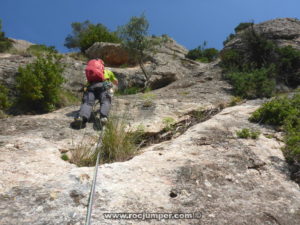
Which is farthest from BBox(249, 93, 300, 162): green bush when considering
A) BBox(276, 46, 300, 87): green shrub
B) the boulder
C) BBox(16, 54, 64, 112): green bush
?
the boulder

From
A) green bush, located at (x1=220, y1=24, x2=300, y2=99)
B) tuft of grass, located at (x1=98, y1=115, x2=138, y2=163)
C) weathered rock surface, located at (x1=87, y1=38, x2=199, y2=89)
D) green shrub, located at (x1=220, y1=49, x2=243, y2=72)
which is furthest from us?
weathered rock surface, located at (x1=87, y1=38, x2=199, y2=89)

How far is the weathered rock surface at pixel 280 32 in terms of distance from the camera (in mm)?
12892

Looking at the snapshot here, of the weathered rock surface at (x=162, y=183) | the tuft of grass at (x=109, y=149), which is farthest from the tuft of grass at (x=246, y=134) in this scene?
the tuft of grass at (x=109, y=149)

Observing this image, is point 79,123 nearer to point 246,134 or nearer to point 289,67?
point 246,134

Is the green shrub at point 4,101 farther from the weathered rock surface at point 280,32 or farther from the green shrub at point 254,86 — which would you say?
the weathered rock surface at point 280,32

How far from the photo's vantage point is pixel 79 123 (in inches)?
248

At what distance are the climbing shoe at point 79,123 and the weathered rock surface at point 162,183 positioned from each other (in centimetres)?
63

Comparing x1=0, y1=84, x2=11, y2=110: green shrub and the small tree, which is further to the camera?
the small tree

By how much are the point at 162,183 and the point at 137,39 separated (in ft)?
42.9

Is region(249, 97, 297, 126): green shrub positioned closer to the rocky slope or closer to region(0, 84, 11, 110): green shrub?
the rocky slope

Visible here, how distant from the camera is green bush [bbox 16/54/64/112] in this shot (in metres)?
8.52

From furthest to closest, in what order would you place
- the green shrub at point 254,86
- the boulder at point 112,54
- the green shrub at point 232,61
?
1. the boulder at point 112,54
2. the green shrub at point 232,61
3. the green shrub at point 254,86

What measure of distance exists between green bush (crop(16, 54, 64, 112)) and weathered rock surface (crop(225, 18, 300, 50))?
8.61m

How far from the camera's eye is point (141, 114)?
720cm
